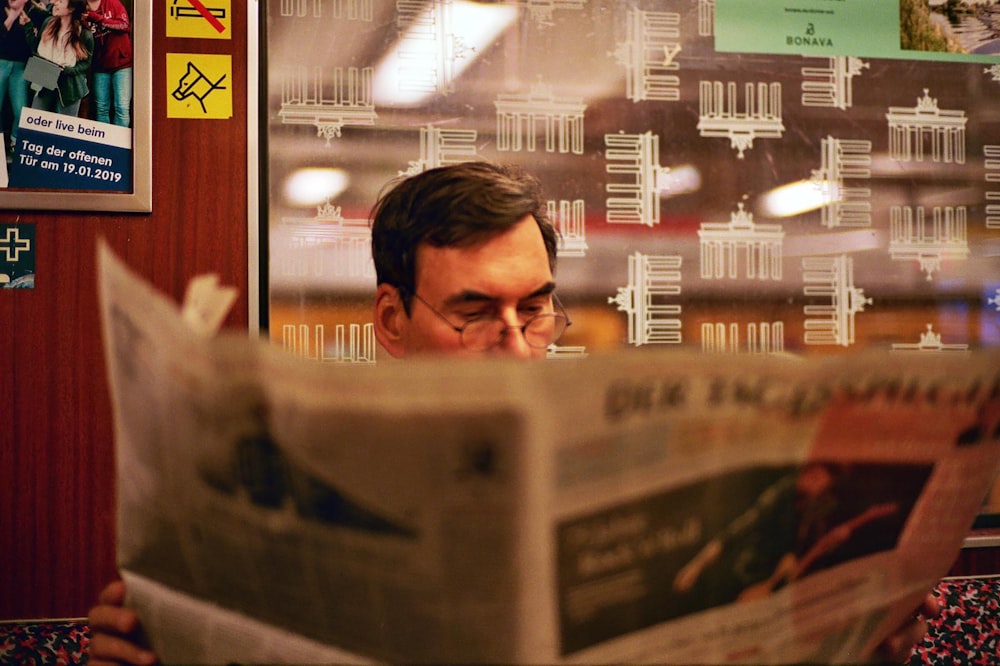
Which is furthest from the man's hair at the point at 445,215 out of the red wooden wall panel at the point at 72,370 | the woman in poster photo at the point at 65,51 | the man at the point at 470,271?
the woman in poster photo at the point at 65,51

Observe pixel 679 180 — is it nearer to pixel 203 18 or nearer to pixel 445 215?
pixel 445 215

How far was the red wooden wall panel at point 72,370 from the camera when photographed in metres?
1.41

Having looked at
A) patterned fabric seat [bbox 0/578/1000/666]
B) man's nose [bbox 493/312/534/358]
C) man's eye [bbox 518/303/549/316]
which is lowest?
patterned fabric seat [bbox 0/578/1000/666]

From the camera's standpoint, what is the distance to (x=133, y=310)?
401mm

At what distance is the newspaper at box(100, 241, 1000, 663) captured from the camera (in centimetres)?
36

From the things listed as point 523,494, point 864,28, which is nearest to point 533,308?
point 523,494

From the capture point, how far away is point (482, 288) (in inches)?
43.0

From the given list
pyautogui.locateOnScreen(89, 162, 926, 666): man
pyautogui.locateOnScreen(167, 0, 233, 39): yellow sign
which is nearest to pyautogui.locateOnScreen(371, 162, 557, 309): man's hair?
pyautogui.locateOnScreen(89, 162, 926, 666): man

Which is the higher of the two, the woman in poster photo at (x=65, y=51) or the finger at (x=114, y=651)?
the woman in poster photo at (x=65, y=51)

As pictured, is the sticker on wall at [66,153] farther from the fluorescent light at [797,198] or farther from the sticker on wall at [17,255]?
the fluorescent light at [797,198]

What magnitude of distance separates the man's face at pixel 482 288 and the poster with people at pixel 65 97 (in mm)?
668

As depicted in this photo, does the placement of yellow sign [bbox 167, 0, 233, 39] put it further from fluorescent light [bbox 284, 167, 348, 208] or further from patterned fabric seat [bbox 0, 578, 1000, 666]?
patterned fabric seat [bbox 0, 578, 1000, 666]

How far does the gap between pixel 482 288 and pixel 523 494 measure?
74cm

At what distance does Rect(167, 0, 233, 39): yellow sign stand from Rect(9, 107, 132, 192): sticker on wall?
0.23 m
